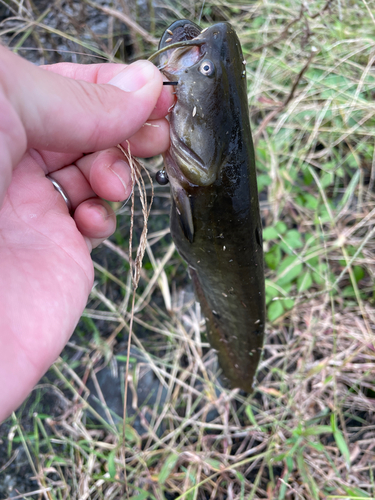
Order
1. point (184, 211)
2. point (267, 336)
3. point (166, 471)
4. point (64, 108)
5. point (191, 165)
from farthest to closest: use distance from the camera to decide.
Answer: point (267, 336), point (166, 471), point (184, 211), point (191, 165), point (64, 108)

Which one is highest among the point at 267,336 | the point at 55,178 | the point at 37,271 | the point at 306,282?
the point at 55,178

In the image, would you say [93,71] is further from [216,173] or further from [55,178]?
[216,173]

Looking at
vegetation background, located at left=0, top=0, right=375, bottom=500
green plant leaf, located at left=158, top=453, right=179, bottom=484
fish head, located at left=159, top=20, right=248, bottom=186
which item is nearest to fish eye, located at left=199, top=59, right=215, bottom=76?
fish head, located at left=159, top=20, right=248, bottom=186

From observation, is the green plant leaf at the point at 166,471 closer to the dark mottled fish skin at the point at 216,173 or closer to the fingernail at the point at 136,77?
the dark mottled fish skin at the point at 216,173

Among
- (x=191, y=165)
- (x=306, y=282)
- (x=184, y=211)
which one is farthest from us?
(x=306, y=282)

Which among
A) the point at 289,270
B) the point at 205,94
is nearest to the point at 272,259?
the point at 289,270

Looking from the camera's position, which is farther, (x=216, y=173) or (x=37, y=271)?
(x=216, y=173)
